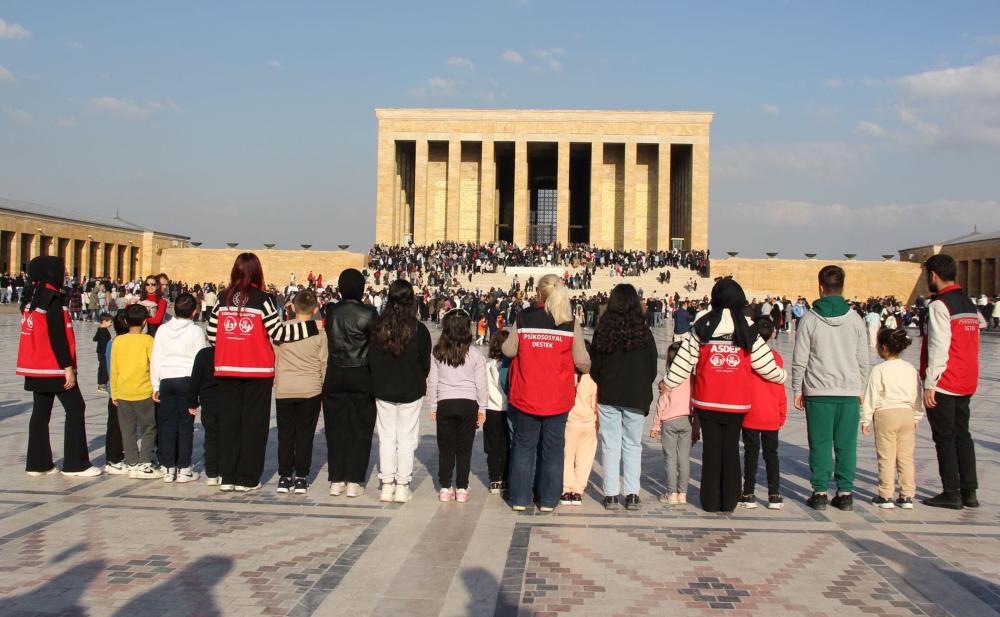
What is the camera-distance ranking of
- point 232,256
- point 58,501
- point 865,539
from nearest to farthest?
point 865,539
point 58,501
point 232,256

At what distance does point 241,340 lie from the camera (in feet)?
19.6

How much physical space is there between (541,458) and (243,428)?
232 cm

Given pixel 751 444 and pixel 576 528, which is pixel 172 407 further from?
pixel 751 444

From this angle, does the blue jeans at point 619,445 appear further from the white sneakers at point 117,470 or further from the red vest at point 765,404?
the white sneakers at point 117,470

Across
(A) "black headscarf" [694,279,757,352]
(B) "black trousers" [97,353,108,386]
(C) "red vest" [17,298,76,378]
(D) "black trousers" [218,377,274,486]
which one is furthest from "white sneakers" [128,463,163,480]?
(B) "black trousers" [97,353,108,386]

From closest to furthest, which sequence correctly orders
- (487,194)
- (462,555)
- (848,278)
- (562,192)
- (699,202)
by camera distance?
1. (462,555)
2. (848,278)
3. (699,202)
4. (562,192)
5. (487,194)

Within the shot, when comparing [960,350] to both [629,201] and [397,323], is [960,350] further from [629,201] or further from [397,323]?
[629,201]

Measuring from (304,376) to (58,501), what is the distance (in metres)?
1.90

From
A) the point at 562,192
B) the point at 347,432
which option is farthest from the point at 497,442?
the point at 562,192

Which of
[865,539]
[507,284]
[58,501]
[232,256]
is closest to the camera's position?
[865,539]

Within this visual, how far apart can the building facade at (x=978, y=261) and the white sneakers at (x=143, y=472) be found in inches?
1714

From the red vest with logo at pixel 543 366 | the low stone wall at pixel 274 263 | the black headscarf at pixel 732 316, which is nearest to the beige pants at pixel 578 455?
the red vest with logo at pixel 543 366

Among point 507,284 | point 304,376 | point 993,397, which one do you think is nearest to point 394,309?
point 304,376

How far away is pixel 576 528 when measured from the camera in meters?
5.22
